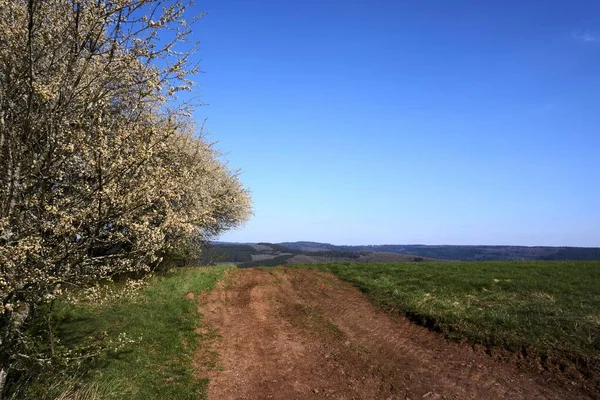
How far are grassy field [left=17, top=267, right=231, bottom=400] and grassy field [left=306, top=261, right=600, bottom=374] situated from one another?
10.2 m

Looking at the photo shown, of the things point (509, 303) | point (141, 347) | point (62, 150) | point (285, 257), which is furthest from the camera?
point (285, 257)

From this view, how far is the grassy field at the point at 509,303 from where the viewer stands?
45.8 ft

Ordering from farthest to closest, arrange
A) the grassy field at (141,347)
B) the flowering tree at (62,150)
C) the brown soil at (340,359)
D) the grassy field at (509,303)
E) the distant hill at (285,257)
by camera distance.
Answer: the distant hill at (285,257) → the grassy field at (509,303) → the brown soil at (340,359) → the grassy field at (141,347) → the flowering tree at (62,150)

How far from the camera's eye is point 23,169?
23.0ft

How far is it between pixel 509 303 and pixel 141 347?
15867 millimetres

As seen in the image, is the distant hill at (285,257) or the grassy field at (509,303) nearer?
the grassy field at (509,303)

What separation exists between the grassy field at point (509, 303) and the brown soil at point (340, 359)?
1.12m

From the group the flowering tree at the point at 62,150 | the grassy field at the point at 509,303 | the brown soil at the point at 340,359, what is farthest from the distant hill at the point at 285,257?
the flowering tree at the point at 62,150

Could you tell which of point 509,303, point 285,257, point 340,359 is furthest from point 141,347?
point 285,257

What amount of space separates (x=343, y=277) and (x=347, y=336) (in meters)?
11.8

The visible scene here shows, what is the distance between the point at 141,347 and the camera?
1434 cm

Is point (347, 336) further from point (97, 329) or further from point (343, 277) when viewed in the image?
point (343, 277)

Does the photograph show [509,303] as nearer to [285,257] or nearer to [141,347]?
[141,347]

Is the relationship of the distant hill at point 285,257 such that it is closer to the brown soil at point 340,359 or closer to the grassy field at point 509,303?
the grassy field at point 509,303
